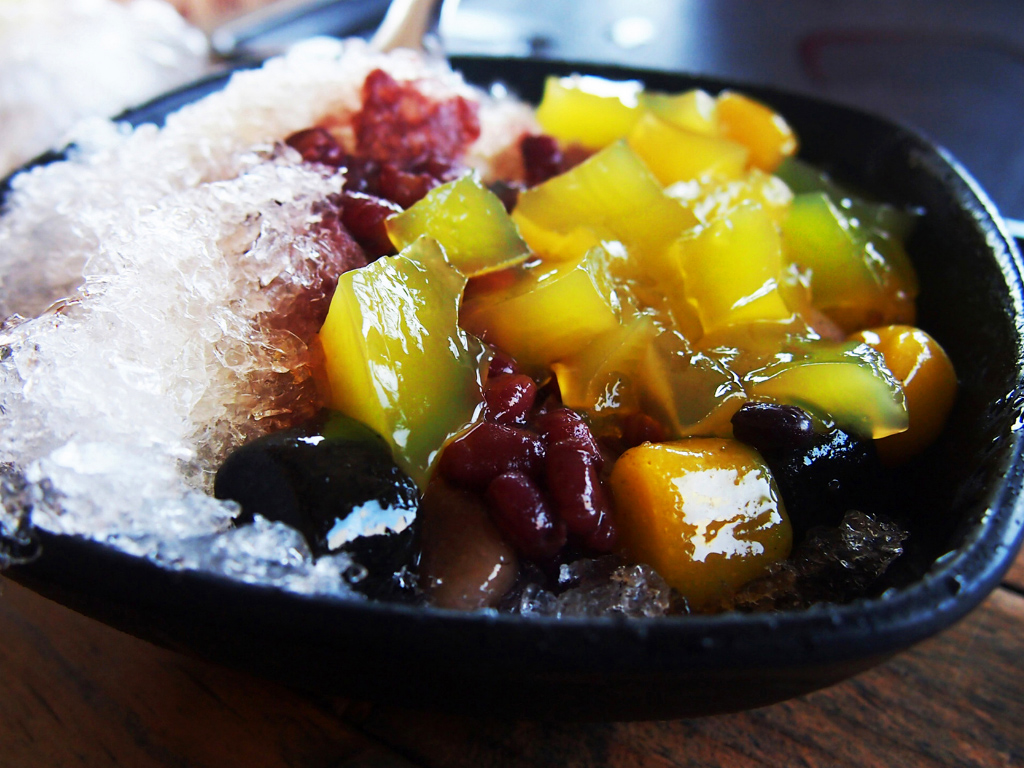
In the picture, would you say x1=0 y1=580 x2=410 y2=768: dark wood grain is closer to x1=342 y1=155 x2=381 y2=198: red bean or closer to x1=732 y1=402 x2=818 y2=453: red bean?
x1=732 y1=402 x2=818 y2=453: red bean

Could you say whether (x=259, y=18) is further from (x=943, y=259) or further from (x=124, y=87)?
(x=943, y=259)

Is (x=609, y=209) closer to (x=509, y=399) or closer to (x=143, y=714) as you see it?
(x=509, y=399)

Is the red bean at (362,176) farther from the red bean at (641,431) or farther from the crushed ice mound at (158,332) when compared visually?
the red bean at (641,431)

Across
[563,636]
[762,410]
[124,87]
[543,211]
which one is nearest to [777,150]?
[543,211]

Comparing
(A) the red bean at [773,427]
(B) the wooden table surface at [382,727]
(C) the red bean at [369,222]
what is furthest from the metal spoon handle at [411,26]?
(B) the wooden table surface at [382,727]

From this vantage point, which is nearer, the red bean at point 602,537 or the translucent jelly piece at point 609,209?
the red bean at point 602,537
